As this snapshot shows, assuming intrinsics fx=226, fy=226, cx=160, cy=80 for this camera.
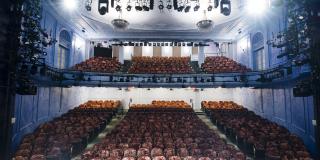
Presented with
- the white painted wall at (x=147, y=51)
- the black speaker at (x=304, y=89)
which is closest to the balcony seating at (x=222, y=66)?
the white painted wall at (x=147, y=51)

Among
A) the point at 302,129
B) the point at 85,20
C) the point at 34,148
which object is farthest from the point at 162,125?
the point at 85,20

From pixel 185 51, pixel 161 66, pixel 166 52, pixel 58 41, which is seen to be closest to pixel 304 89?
pixel 58 41

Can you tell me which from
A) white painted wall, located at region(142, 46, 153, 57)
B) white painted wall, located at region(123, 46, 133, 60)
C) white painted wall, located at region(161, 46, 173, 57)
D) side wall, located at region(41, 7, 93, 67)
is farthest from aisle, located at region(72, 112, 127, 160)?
white painted wall, located at region(161, 46, 173, 57)

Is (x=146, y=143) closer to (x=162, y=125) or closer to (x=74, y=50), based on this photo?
(x=162, y=125)

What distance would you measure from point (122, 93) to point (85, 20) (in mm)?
7684

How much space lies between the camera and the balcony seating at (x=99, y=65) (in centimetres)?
1766

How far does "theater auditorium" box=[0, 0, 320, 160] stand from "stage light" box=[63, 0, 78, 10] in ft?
1.38

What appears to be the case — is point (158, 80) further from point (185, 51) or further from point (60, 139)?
point (185, 51)

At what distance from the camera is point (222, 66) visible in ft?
62.9

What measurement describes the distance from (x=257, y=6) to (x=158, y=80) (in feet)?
28.1

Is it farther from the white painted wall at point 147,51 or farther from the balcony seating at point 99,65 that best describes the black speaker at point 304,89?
the white painted wall at point 147,51

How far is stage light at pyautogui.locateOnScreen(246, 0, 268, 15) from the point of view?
41.9 ft

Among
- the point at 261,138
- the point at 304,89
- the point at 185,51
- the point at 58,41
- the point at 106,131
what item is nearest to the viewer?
the point at 304,89

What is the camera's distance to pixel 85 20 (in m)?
16.8
